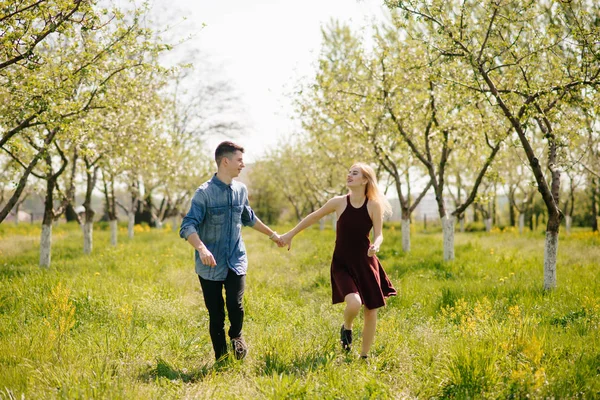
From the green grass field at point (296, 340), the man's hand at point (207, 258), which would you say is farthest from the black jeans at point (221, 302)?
the man's hand at point (207, 258)

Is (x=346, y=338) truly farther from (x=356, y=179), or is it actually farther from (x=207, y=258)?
(x=207, y=258)

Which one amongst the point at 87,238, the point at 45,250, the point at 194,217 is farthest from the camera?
the point at 87,238

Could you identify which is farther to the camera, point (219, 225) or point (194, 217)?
point (219, 225)

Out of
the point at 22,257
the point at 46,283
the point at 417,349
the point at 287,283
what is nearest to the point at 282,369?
the point at 417,349

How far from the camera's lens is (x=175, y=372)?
4.84 metres

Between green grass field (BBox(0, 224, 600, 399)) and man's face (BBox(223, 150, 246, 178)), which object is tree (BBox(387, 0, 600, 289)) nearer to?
green grass field (BBox(0, 224, 600, 399))

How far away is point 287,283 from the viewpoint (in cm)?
930

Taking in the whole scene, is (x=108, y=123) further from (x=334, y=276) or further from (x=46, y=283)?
(x=334, y=276)

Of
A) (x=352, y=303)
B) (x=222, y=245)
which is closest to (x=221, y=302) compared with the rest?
(x=222, y=245)

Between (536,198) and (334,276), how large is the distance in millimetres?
36160

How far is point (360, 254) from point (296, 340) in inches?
50.2

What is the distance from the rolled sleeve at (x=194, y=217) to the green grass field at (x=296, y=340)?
4.55 feet

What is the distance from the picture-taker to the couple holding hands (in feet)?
16.1

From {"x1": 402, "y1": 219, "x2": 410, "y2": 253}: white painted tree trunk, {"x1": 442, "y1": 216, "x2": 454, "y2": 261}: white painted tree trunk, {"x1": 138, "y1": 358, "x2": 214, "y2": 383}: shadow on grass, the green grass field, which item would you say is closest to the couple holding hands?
{"x1": 138, "y1": 358, "x2": 214, "y2": 383}: shadow on grass
